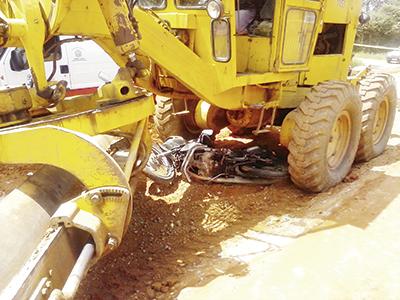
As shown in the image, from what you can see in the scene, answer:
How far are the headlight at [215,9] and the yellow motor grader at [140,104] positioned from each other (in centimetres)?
1

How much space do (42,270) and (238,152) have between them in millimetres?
3895

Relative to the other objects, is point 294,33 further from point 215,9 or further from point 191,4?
point 215,9

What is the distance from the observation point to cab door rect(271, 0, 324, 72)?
16.1 feet

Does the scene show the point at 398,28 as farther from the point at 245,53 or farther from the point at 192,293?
the point at 192,293

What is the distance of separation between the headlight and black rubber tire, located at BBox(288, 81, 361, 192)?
4.89 ft

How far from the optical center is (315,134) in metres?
4.82

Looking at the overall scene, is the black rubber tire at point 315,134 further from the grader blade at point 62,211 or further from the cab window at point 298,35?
the grader blade at point 62,211

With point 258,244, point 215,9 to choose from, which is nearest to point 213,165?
point 258,244

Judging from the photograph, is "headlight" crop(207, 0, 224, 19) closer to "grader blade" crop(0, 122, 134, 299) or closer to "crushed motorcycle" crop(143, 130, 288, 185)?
"crushed motorcycle" crop(143, 130, 288, 185)

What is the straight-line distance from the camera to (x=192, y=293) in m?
3.36

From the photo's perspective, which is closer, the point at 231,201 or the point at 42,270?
the point at 42,270

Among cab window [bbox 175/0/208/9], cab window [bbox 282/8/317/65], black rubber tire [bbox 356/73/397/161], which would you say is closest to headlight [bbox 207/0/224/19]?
cab window [bbox 175/0/208/9]

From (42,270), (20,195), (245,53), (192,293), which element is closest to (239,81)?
(245,53)

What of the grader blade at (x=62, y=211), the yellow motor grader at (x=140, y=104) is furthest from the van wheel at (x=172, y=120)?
the grader blade at (x=62, y=211)
